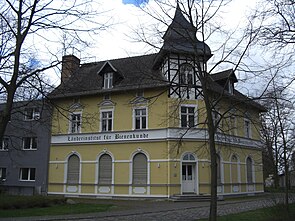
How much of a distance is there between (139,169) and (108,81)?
25.1 ft

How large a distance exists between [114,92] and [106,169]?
6059 mm

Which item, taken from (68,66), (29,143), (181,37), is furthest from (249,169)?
Result: (68,66)

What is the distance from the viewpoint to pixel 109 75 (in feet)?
97.0

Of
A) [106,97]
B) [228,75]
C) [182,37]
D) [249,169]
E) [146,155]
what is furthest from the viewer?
[249,169]

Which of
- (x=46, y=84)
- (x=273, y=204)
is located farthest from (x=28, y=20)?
(x=273, y=204)

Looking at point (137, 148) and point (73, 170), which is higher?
point (137, 148)

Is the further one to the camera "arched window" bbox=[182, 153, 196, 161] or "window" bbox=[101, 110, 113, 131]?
"window" bbox=[101, 110, 113, 131]

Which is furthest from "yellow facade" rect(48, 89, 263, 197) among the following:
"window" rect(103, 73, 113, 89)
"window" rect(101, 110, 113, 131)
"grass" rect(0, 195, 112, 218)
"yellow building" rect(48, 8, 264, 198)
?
"grass" rect(0, 195, 112, 218)

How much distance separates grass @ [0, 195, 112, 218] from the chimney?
8305 mm

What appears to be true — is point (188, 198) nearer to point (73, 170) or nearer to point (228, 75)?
point (73, 170)

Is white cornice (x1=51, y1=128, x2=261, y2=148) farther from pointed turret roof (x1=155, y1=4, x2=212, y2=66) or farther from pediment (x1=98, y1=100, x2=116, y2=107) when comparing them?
pointed turret roof (x1=155, y1=4, x2=212, y2=66)

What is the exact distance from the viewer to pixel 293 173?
888 inches

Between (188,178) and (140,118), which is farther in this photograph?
(140,118)

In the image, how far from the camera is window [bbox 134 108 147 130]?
2758 cm
